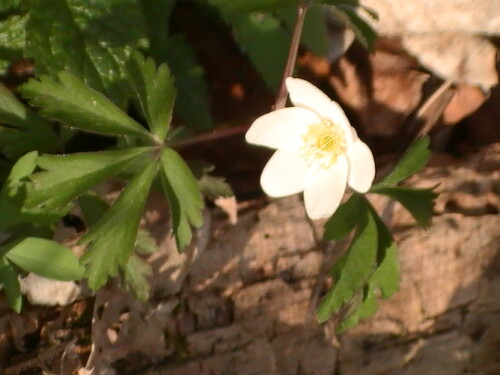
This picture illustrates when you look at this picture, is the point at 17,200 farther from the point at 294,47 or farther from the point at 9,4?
the point at 294,47

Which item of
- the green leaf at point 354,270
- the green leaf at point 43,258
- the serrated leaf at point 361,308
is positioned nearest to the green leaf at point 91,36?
the green leaf at point 43,258

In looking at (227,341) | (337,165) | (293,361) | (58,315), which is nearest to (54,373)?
(58,315)

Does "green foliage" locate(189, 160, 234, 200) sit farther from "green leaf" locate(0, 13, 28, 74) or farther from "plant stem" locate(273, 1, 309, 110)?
"green leaf" locate(0, 13, 28, 74)

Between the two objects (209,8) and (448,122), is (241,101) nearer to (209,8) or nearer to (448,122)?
(209,8)

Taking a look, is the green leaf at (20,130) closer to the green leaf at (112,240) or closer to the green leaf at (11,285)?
the green leaf at (11,285)

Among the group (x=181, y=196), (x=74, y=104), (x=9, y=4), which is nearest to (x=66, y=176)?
(x=74, y=104)

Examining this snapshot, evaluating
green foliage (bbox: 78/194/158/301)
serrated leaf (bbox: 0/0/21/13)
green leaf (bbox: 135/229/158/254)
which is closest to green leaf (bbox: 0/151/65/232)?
green foliage (bbox: 78/194/158/301)
